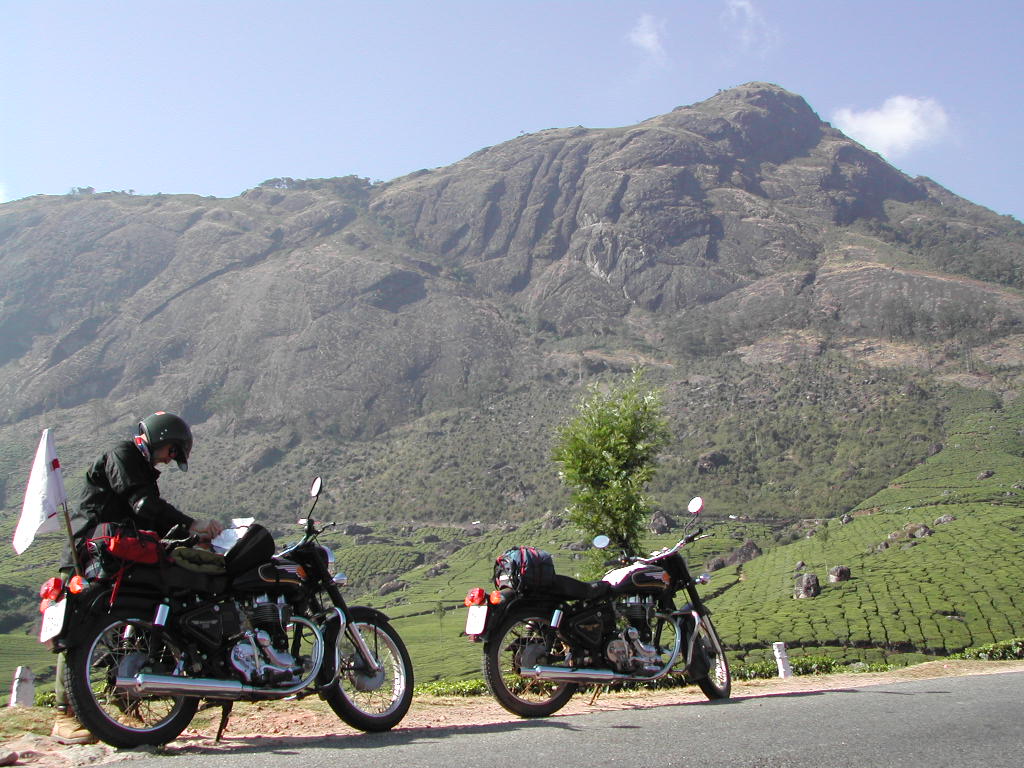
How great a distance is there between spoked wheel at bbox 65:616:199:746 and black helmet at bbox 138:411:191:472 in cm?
122

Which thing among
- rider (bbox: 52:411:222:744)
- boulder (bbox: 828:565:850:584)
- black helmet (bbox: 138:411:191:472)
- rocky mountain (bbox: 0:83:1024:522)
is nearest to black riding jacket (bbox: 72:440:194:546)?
rider (bbox: 52:411:222:744)

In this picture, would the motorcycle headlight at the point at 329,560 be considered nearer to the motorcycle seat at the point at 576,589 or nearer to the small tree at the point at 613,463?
the motorcycle seat at the point at 576,589

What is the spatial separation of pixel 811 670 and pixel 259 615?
15768mm

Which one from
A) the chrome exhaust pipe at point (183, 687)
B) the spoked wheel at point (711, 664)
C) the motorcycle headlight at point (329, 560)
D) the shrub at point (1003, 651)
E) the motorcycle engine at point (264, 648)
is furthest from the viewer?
the shrub at point (1003, 651)

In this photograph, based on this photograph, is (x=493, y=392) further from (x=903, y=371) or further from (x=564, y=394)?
(x=903, y=371)

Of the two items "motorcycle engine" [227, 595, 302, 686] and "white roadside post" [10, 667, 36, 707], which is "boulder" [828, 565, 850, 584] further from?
"motorcycle engine" [227, 595, 302, 686]

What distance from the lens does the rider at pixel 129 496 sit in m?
5.80

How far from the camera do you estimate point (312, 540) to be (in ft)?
21.2

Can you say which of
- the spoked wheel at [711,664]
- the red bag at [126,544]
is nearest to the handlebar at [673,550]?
the spoked wheel at [711,664]

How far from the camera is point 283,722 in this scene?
274 inches

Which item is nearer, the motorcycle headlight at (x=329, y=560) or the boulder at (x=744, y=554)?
the motorcycle headlight at (x=329, y=560)

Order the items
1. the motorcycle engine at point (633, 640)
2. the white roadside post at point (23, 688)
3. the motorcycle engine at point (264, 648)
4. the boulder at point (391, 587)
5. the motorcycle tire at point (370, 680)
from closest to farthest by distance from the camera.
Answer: the motorcycle engine at point (264, 648), the motorcycle tire at point (370, 680), the motorcycle engine at point (633, 640), the white roadside post at point (23, 688), the boulder at point (391, 587)

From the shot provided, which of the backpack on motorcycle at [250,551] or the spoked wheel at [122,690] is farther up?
the backpack on motorcycle at [250,551]

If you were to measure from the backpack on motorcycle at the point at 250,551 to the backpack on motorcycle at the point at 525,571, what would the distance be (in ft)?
6.18
